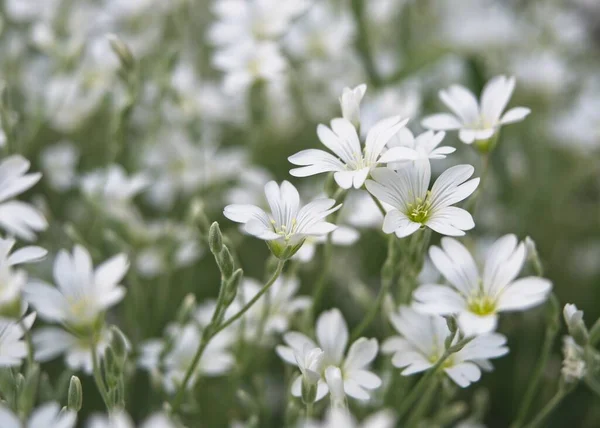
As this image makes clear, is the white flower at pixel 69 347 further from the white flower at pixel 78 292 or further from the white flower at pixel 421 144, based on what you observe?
the white flower at pixel 421 144

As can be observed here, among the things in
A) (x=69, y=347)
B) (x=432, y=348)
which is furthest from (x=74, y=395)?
(x=432, y=348)

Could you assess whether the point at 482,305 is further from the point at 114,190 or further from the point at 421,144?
the point at 114,190

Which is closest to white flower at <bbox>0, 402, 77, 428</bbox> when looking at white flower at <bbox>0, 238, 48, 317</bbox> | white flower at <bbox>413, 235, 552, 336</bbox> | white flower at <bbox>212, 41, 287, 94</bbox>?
white flower at <bbox>0, 238, 48, 317</bbox>

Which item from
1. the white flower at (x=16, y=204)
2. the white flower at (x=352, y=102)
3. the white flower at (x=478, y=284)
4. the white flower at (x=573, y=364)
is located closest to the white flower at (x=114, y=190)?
the white flower at (x=16, y=204)

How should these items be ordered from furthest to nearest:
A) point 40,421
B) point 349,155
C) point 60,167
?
point 60,167 → point 349,155 → point 40,421

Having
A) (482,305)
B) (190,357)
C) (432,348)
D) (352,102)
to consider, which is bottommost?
(190,357)

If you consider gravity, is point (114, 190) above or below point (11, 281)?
below

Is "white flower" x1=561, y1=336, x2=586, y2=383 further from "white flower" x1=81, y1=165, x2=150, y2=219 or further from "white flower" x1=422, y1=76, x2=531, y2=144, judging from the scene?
"white flower" x1=81, y1=165, x2=150, y2=219
